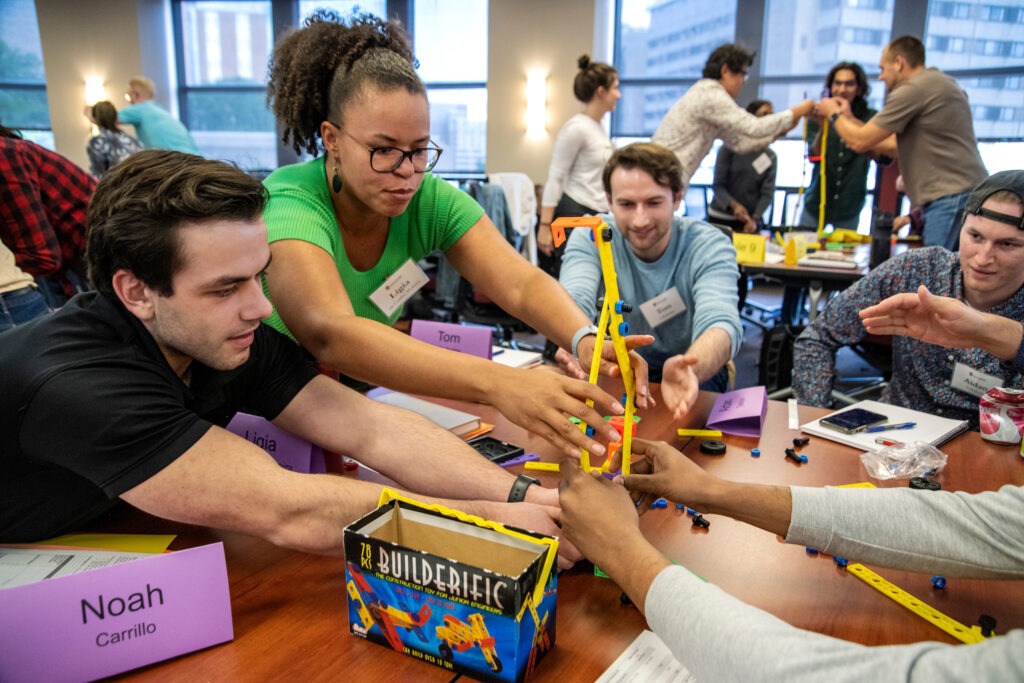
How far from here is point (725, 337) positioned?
2.01 m

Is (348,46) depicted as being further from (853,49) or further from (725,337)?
(853,49)

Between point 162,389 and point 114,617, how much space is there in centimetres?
34

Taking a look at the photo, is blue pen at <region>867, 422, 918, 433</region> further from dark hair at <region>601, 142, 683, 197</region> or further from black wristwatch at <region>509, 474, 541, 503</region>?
dark hair at <region>601, 142, 683, 197</region>

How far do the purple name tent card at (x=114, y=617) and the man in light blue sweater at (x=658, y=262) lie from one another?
1523mm

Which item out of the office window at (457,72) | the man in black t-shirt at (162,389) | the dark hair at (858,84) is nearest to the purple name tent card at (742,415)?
the man in black t-shirt at (162,389)

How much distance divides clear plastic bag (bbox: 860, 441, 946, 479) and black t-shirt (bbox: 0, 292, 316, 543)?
49.9 inches

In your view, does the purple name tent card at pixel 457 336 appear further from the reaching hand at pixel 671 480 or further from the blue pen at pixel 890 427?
the blue pen at pixel 890 427

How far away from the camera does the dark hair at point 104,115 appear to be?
512 cm

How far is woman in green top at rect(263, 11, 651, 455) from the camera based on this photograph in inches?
50.6

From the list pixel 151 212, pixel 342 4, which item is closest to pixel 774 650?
pixel 151 212

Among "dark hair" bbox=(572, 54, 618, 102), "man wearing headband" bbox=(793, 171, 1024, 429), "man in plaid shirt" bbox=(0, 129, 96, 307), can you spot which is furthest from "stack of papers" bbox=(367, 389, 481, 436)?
"dark hair" bbox=(572, 54, 618, 102)

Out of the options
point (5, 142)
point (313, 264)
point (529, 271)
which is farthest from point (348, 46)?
point (5, 142)

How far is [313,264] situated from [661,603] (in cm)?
97

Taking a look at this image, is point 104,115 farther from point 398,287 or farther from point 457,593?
point 457,593
